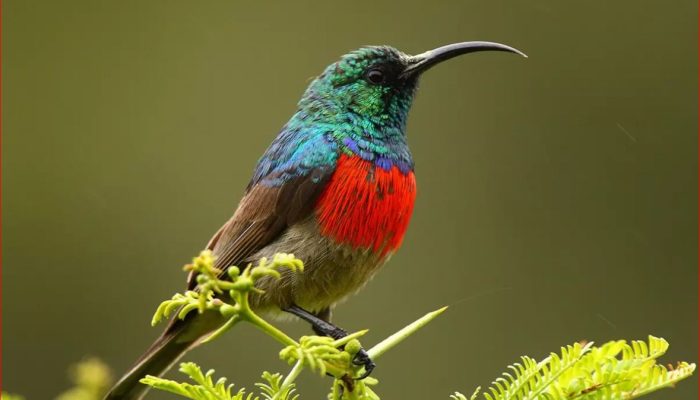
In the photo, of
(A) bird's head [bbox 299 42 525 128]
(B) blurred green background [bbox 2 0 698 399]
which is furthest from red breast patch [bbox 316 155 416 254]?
(B) blurred green background [bbox 2 0 698 399]

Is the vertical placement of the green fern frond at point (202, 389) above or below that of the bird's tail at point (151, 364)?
above

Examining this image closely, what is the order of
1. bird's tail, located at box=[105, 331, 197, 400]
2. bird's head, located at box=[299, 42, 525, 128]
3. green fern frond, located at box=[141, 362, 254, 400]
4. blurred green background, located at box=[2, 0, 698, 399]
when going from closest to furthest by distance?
1. green fern frond, located at box=[141, 362, 254, 400]
2. bird's tail, located at box=[105, 331, 197, 400]
3. bird's head, located at box=[299, 42, 525, 128]
4. blurred green background, located at box=[2, 0, 698, 399]

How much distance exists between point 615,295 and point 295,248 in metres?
4.47

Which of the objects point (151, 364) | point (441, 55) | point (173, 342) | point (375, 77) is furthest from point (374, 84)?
point (151, 364)

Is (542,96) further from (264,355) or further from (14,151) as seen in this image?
(14,151)

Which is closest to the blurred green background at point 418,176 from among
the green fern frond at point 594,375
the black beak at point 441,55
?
the black beak at point 441,55

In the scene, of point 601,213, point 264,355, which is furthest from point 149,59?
point 601,213

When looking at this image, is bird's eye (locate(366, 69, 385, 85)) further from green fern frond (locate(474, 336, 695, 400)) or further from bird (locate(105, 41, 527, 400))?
green fern frond (locate(474, 336, 695, 400))

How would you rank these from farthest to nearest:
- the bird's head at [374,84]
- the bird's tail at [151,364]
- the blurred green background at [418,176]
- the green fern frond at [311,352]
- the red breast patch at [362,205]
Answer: the blurred green background at [418,176]
the bird's head at [374,84]
the red breast patch at [362,205]
the bird's tail at [151,364]
the green fern frond at [311,352]

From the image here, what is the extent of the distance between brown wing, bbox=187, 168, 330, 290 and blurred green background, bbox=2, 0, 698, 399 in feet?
10.0

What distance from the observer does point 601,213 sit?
301 inches

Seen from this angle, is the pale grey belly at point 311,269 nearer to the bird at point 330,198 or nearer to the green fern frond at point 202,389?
the bird at point 330,198

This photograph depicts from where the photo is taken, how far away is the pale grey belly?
349cm

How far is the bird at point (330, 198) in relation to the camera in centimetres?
349
